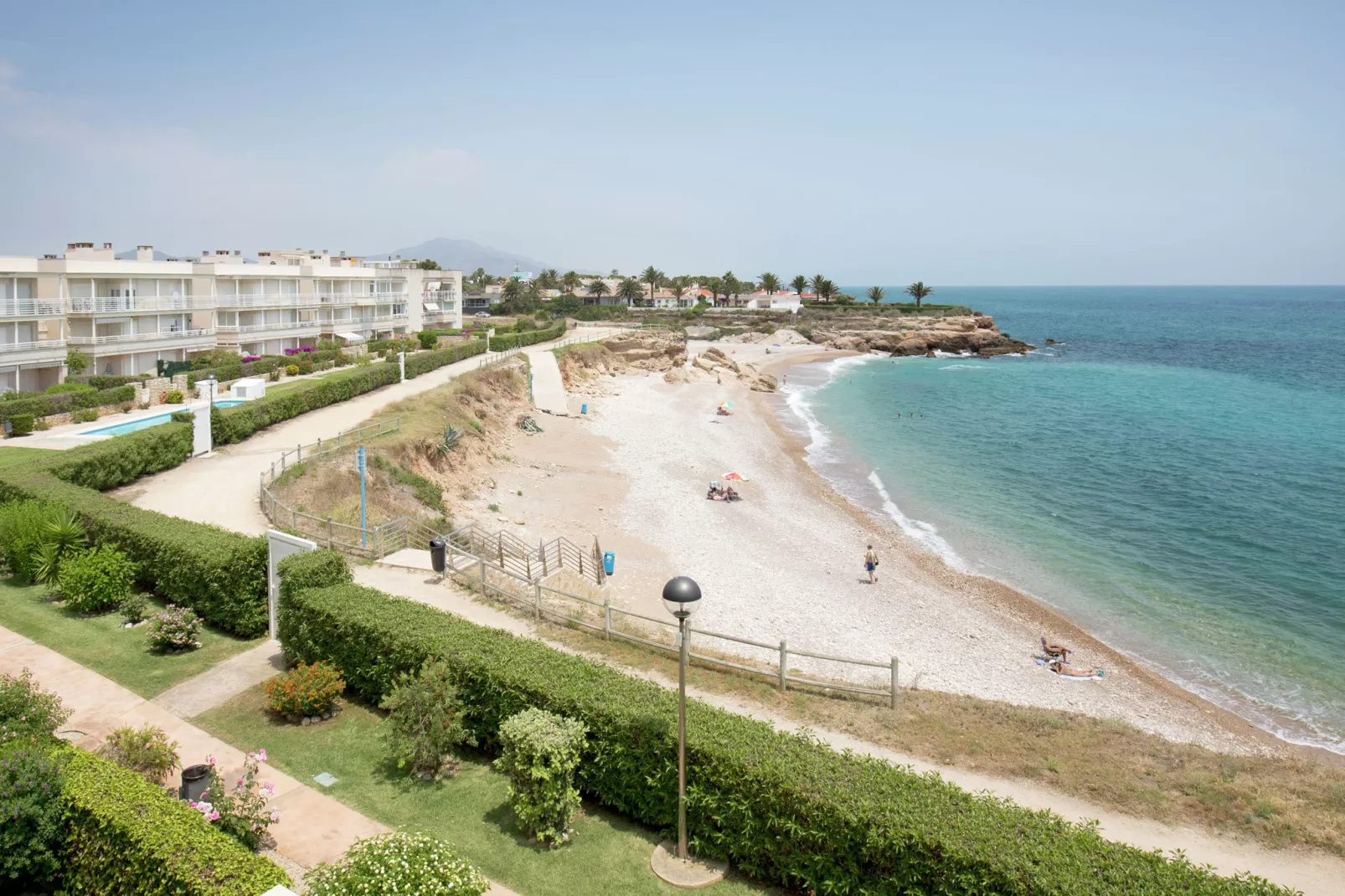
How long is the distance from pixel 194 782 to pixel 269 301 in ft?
182

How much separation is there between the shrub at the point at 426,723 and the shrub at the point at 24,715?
3.95 meters

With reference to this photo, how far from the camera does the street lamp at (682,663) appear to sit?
9.17 metres

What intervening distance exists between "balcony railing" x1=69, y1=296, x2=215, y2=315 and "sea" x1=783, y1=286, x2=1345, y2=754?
131 ft

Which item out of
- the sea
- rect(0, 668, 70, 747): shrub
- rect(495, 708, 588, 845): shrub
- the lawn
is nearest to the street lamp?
the lawn

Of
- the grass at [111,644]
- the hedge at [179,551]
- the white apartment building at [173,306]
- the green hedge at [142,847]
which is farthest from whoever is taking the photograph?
the white apartment building at [173,306]

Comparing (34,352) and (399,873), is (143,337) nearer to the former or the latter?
(34,352)

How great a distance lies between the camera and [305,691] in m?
12.7

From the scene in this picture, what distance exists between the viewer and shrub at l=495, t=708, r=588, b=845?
988cm

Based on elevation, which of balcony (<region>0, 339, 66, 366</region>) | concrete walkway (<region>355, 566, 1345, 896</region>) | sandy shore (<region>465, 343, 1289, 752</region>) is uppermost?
balcony (<region>0, 339, 66, 366</region>)

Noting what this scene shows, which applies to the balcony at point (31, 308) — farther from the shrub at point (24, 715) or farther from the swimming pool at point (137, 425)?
the shrub at point (24, 715)

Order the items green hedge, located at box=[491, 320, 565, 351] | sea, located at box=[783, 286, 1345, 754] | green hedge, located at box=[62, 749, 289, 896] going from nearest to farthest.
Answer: green hedge, located at box=[62, 749, 289, 896]
sea, located at box=[783, 286, 1345, 754]
green hedge, located at box=[491, 320, 565, 351]

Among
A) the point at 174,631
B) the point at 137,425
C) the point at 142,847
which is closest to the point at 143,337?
the point at 137,425

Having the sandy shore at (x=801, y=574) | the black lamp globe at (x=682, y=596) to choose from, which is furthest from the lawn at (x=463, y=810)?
the sandy shore at (x=801, y=574)

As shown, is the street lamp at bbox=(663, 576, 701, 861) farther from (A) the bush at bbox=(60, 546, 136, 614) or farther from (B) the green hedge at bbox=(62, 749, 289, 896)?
A: (A) the bush at bbox=(60, 546, 136, 614)
